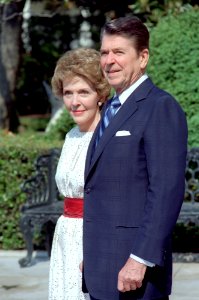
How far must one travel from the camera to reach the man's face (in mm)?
4016

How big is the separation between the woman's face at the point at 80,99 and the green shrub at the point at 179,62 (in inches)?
174

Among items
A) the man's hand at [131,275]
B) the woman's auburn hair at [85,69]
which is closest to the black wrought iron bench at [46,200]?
the woman's auburn hair at [85,69]

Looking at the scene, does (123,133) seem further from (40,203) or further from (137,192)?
(40,203)

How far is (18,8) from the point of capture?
15.0 metres

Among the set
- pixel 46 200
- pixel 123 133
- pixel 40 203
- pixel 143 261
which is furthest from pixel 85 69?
pixel 46 200

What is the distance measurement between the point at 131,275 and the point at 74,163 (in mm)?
1180

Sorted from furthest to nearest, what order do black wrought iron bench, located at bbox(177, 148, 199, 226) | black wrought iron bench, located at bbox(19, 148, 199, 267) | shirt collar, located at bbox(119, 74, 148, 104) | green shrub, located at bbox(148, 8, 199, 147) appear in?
1. green shrub, located at bbox(148, 8, 199, 147)
2. black wrought iron bench, located at bbox(19, 148, 199, 267)
3. black wrought iron bench, located at bbox(177, 148, 199, 226)
4. shirt collar, located at bbox(119, 74, 148, 104)

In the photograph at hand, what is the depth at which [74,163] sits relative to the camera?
4.91 meters

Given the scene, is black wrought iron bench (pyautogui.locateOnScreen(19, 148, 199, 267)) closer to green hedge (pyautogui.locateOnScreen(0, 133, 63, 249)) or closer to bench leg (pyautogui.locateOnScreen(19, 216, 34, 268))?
A: bench leg (pyautogui.locateOnScreen(19, 216, 34, 268))

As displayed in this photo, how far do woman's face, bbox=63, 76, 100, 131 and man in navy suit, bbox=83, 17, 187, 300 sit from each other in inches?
29.3

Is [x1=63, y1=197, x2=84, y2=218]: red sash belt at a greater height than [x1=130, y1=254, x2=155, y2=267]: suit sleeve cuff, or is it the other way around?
[x1=130, y1=254, x2=155, y2=267]: suit sleeve cuff

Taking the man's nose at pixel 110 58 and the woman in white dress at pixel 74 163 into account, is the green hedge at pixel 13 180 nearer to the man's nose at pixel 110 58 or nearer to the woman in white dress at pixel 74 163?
the woman in white dress at pixel 74 163

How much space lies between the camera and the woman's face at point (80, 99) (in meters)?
4.88

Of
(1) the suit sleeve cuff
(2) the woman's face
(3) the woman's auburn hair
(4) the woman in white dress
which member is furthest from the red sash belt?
(1) the suit sleeve cuff
